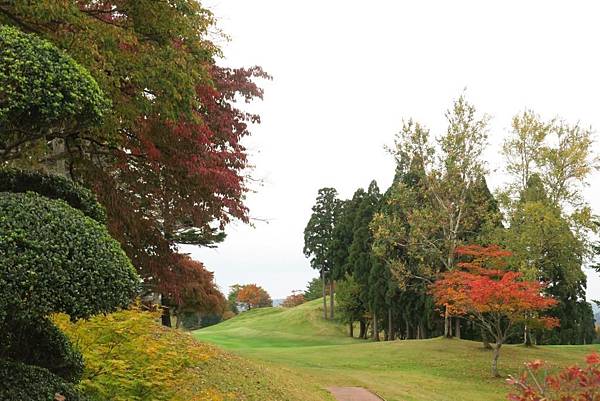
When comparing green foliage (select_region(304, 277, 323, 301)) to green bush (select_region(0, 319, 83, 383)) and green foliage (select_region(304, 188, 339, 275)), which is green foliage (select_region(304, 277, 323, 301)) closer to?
green foliage (select_region(304, 188, 339, 275))

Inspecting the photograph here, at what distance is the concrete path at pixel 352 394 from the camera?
39.4ft

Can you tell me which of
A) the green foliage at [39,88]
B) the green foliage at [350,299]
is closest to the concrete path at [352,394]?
the green foliage at [39,88]

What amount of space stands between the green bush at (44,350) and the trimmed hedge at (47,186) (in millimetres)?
1108

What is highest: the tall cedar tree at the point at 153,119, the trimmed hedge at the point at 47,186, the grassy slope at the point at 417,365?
the tall cedar tree at the point at 153,119

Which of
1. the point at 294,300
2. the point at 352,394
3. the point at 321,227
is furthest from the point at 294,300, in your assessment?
the point at 352,394

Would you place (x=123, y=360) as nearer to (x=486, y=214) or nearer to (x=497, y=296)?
(x=497, y=296)

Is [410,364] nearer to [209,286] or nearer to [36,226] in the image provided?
[209,286]

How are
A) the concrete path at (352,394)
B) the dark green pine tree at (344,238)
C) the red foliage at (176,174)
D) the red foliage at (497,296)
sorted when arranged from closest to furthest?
the red foliage at (176,174), the concrete path at (352,394), the red foliage at (497,296), the dark green pine tree at (344,238)

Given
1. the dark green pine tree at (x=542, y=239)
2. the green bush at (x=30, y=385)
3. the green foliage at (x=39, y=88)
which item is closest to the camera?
the green foliage at (x=39, y=88)

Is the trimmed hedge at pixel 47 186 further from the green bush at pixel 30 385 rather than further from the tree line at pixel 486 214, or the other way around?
the tree line at pixel 486 214

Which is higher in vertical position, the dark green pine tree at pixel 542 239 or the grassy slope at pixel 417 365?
the dark green pine tree at pixel 542 239

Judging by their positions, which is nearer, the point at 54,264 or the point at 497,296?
the point at 54,264

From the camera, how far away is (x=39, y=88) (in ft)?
12.3

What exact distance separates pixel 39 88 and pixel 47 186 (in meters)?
1.03
